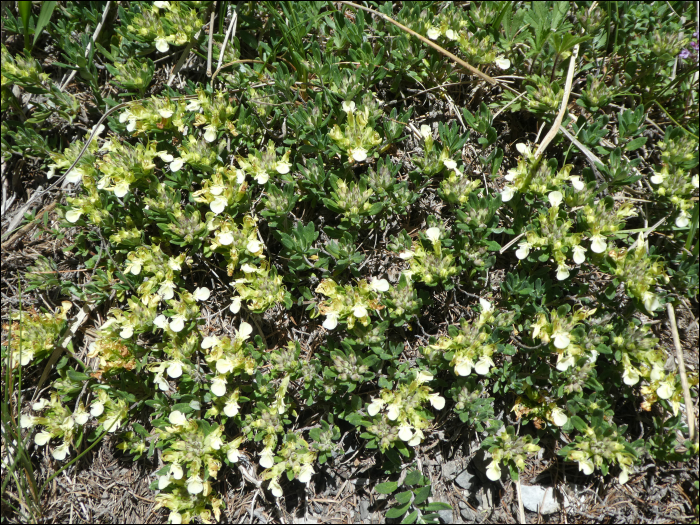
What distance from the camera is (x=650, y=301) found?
253 cm

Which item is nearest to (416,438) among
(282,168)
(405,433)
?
(405,433)

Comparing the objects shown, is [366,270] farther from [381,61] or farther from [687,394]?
[687,394]

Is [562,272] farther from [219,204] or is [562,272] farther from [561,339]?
[219,204]

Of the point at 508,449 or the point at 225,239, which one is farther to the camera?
the point at 225,239

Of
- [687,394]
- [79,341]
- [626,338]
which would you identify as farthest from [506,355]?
[79,341]

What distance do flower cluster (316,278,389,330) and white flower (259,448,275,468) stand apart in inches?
31.1

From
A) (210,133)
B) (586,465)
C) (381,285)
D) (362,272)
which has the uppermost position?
(210,133)

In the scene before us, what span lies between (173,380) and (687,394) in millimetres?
3009

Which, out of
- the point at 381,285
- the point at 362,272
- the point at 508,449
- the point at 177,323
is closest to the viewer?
the point at 508,449

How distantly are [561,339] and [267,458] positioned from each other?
1769 millimetres

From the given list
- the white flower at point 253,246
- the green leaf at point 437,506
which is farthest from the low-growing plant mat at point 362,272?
the white flower at point 253,246

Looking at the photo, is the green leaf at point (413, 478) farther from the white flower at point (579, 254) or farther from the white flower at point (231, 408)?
the white flower at point (579, 254)

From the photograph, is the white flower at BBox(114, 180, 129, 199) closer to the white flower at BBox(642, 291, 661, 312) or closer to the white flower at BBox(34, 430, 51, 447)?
the white flower at BBox(34, 430, 51, 447)

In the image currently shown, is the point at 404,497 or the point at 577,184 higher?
the point at 577,184
